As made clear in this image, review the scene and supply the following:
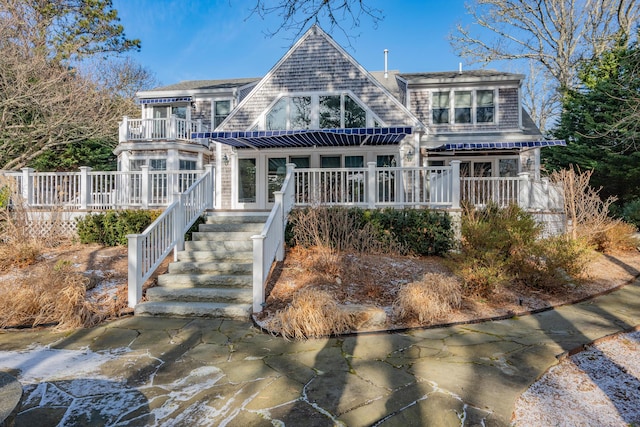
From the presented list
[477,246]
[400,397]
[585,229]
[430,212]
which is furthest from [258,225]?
[585,229]

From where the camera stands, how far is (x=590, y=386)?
2965 millimetres

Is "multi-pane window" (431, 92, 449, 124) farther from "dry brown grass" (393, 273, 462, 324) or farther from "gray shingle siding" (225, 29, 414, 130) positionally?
"dry brown grass" (393, 273, 462, 324)

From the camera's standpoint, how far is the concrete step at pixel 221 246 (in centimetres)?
659

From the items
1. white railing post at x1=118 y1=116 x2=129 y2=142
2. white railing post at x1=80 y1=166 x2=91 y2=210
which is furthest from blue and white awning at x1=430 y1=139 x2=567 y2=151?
white railing post at x1=118 y1=116 x2=129 y2=142

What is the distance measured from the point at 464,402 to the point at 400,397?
1.54 ft

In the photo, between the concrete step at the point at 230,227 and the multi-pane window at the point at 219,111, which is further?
the multi-pane window at the point at 219,111

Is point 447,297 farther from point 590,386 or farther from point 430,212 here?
point 430,212

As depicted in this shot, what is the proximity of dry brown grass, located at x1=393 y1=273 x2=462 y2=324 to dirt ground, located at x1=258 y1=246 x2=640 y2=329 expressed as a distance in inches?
4.3

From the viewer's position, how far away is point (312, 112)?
459 inches

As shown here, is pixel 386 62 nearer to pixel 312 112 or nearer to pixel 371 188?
pixel 312 112

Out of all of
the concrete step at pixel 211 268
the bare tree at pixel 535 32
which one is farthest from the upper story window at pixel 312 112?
the bare tree at pixel 535 32

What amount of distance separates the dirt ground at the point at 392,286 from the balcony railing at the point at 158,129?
10.4m

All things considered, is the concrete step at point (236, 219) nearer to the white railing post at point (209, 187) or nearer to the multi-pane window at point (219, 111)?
the white railing post at point (209, 187)

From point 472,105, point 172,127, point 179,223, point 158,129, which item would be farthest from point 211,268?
point 472,105
